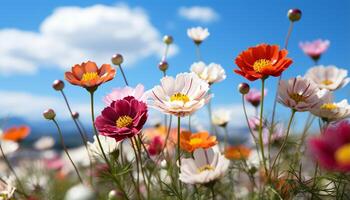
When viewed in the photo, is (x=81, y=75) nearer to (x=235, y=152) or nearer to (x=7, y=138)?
(x=235, y=152)

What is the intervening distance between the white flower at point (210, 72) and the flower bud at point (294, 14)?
0.76 feet

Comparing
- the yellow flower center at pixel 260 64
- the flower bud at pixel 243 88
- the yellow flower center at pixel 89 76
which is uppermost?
the yellow flower center at pixel 89 76

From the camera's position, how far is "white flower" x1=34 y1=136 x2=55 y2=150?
2.96 metres

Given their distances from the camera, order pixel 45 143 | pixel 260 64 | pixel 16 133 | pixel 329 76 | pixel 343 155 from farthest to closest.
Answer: pixel 45 143
pixel 16 133
pixel 329 76
pixel 260 64
pixel 343 155

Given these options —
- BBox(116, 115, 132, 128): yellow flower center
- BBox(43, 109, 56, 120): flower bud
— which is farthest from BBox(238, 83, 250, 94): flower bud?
BBox(43, 109, 56, 120): flower bud

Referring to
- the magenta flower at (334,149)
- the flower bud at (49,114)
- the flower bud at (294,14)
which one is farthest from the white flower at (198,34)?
the magenta flower at (334,149)

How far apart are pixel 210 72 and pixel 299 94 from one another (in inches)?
15.5

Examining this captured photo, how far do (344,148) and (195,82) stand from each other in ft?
1.54

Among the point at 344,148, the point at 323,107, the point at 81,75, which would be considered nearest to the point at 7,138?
the point at 81,75

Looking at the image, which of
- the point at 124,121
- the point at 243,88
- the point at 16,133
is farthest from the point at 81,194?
the point at 16,133

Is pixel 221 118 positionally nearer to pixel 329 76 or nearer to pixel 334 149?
pixel 329 76

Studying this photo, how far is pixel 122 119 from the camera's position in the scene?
942 millimetres

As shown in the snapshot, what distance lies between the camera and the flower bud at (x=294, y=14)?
1.23 meters

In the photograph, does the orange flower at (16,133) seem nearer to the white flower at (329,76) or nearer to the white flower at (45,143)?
the white flower at (45,143)
